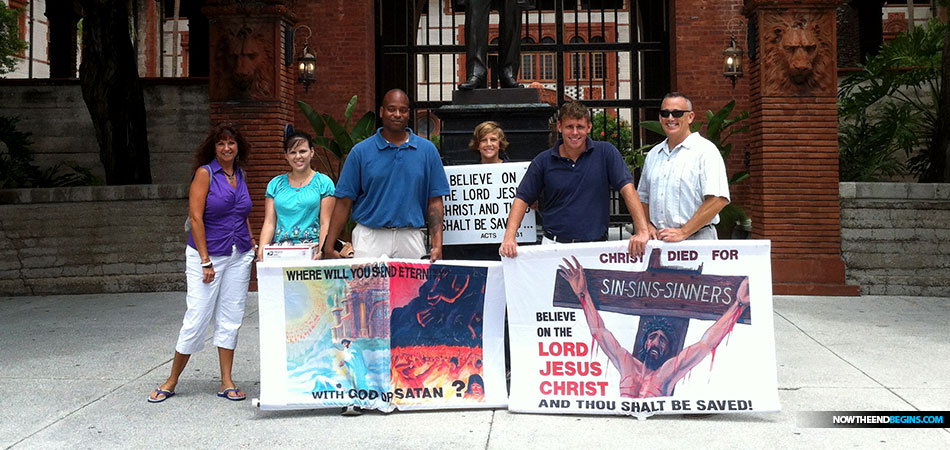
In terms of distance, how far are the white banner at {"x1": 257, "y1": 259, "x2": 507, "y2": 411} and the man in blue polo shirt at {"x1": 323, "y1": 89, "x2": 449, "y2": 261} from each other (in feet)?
0.59

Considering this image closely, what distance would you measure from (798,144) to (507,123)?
206 inches

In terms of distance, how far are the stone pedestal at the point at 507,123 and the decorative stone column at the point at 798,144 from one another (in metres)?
4.76

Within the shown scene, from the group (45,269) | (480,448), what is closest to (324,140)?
(45,269)

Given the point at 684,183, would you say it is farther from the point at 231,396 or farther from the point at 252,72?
the point at 252,72

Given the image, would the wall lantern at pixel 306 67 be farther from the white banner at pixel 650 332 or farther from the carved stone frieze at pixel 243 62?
the white banner at pixel 650 332

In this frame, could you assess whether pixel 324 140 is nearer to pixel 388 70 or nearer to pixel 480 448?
pixel 388 70

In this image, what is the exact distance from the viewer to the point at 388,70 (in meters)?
17.7

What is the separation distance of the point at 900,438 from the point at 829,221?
20.6 feet

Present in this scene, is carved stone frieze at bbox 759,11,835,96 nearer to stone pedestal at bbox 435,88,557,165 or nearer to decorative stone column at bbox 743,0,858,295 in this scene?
decorative stone column at bbox 743,0,858,295

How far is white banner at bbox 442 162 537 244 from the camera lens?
5406 millimetres

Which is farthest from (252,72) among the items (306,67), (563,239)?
(563,239)

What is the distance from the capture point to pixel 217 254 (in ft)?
16.4

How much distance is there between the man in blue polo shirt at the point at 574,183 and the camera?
15.4 ft

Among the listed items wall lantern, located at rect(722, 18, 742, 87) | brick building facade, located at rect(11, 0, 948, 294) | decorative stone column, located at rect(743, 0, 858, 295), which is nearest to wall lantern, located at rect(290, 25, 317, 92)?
brick building facade, located at rect(11, 0, 948, 294)
